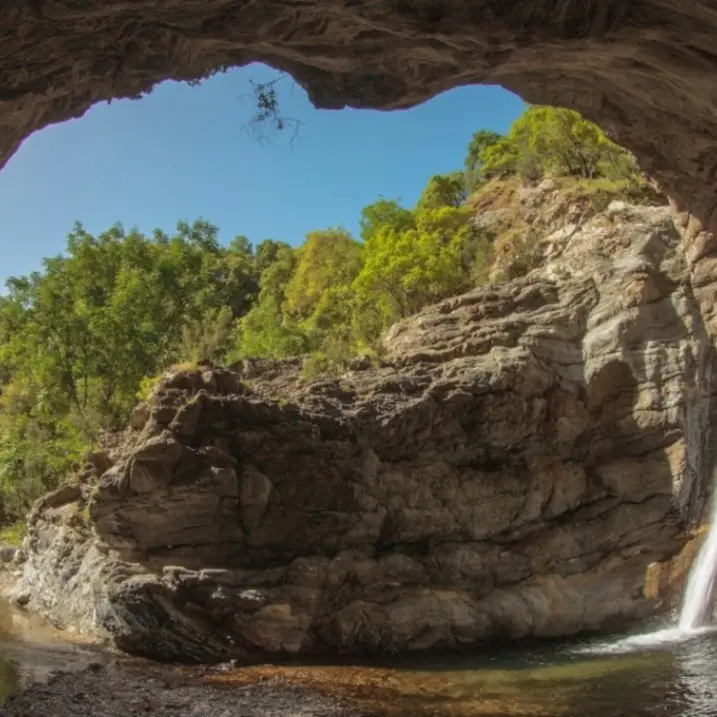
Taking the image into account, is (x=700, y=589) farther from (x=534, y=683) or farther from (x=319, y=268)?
(x=319, y=268)

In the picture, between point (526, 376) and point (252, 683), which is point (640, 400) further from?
point (252, 683)

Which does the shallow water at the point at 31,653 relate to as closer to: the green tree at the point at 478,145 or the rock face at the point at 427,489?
the rock face at the point at 427,489

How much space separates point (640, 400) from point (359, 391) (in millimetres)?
7020

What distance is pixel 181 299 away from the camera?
3362cm

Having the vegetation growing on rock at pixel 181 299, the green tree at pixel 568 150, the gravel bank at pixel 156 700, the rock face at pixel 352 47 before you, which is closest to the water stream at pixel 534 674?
the gravel bank at pixel 156 700

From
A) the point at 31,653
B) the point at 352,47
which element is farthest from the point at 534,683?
the point at 352,47

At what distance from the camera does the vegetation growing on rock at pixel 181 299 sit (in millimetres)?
26188

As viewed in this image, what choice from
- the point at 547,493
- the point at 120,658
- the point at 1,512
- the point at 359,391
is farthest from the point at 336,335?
the point at 1,512

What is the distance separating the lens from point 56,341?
28.2m

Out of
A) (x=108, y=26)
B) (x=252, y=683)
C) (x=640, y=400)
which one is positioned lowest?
(x=252, y=683)

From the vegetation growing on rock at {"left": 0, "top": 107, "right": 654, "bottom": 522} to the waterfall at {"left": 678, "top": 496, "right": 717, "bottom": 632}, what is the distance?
429 inches

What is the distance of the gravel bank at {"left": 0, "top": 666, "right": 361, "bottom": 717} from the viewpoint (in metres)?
10.4

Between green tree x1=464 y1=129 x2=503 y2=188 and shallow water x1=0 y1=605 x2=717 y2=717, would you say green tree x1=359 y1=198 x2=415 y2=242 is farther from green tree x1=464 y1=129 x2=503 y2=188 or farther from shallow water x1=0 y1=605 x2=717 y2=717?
shallow water x1=0 y1=605 x2=717 y2=717

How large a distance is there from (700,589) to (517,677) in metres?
5.63
